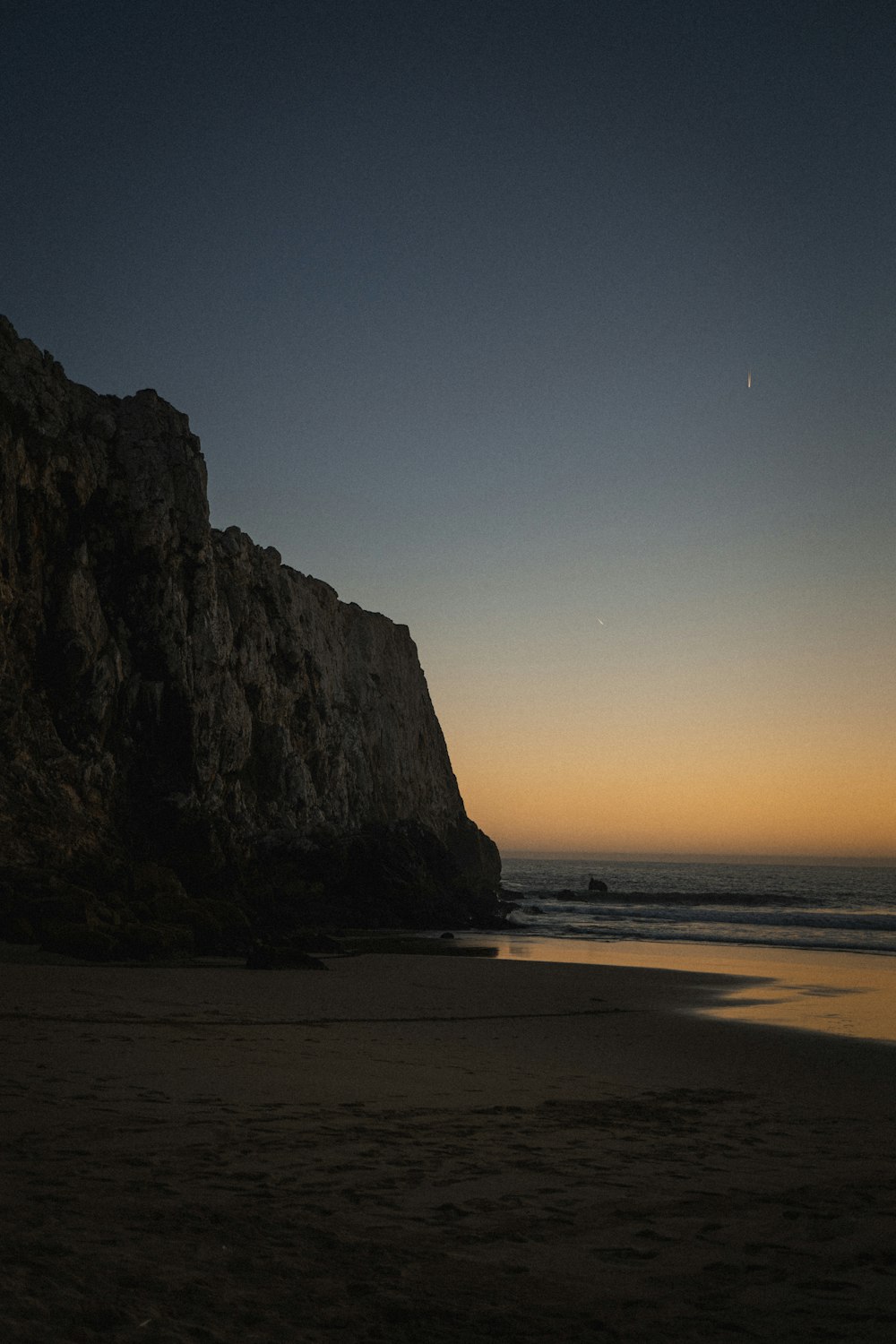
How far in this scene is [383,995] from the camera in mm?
14539

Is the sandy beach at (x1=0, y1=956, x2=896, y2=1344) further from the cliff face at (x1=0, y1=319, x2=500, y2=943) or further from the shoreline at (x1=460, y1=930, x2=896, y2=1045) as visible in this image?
the cliff face at (x1=0, y1=319, x2=500, y2=943)

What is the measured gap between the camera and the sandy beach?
3.29m

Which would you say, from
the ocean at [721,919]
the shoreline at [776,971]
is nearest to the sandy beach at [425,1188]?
the shoreline at [776,971]

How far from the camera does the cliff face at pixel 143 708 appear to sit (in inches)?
1155

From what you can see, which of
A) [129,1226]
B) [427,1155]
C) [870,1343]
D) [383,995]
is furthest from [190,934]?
[870,1343]

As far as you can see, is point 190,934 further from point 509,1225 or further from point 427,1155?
point 509,1225

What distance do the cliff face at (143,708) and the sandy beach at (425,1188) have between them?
44.4ft

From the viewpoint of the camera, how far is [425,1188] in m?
4.82

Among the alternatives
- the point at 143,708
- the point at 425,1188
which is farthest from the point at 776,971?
the point at 143,708

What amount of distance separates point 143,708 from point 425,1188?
34293 mm

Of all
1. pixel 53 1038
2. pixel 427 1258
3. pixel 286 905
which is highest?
pixel 427 1258

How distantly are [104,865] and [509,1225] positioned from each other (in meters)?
26.7

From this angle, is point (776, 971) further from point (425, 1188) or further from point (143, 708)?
point (143, 708)

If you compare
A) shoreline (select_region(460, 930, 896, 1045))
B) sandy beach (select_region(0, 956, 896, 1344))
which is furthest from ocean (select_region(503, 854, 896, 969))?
sandy beach (select_region(0, 956, 896, 1344))
